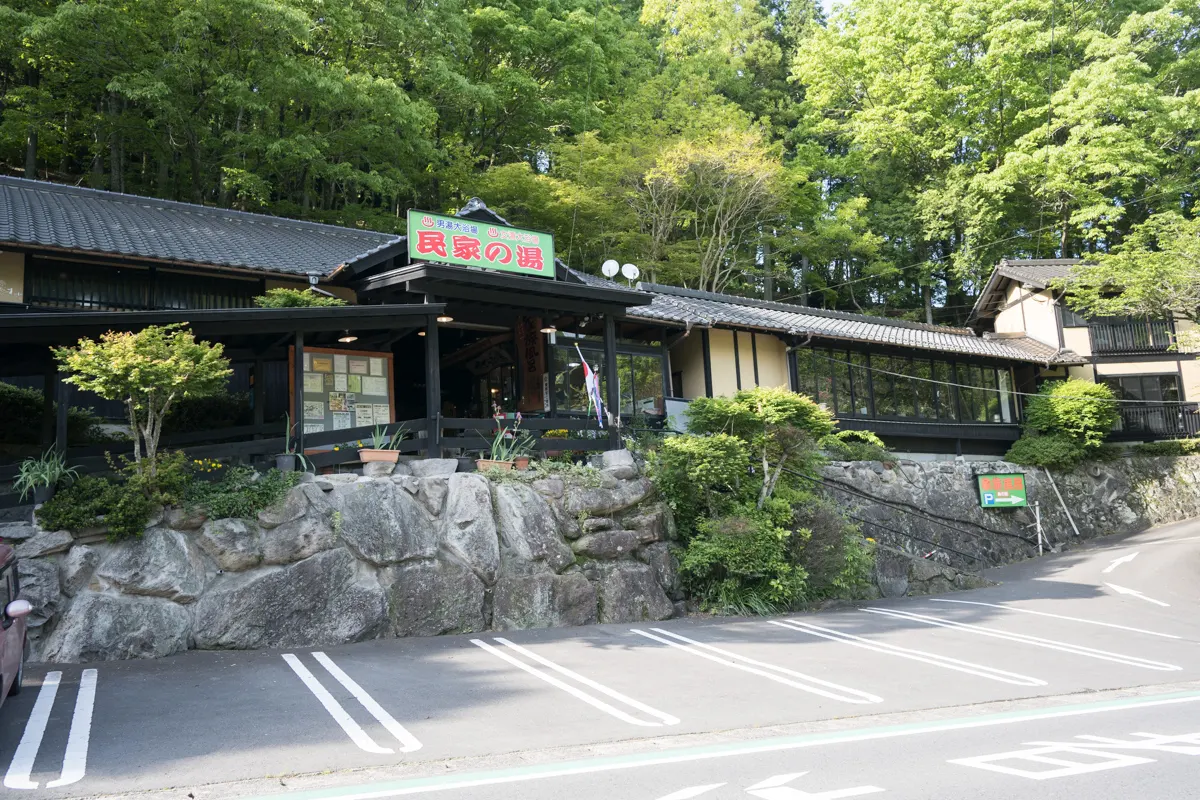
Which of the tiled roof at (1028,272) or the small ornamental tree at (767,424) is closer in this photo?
the small ornamental tree at (767,424)

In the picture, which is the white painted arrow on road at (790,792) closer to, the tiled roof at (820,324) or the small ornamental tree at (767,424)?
the small ornamental tree at (767,424)

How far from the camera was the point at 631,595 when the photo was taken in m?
13.4

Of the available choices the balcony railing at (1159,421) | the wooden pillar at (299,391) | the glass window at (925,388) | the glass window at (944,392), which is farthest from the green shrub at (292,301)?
the balcony railing at (1159,421)

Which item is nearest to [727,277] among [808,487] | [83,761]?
[808,487]

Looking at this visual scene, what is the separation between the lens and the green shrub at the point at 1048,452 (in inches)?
1014

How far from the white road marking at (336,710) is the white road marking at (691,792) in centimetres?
243

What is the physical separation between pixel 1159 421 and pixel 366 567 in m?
28.5

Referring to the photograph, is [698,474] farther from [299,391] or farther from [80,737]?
[80,737]

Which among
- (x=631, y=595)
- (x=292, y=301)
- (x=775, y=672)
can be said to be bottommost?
(x=775, y=672)

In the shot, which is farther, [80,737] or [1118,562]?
[1118,562]

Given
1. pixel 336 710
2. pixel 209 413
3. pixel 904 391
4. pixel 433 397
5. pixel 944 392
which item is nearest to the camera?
pixel 336 710

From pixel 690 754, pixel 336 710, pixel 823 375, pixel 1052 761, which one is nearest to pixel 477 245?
pixel 336 710

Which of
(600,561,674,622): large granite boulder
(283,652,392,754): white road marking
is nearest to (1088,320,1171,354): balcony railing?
(600,561,674,622): large granite boulder

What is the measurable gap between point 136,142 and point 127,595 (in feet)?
61.0
